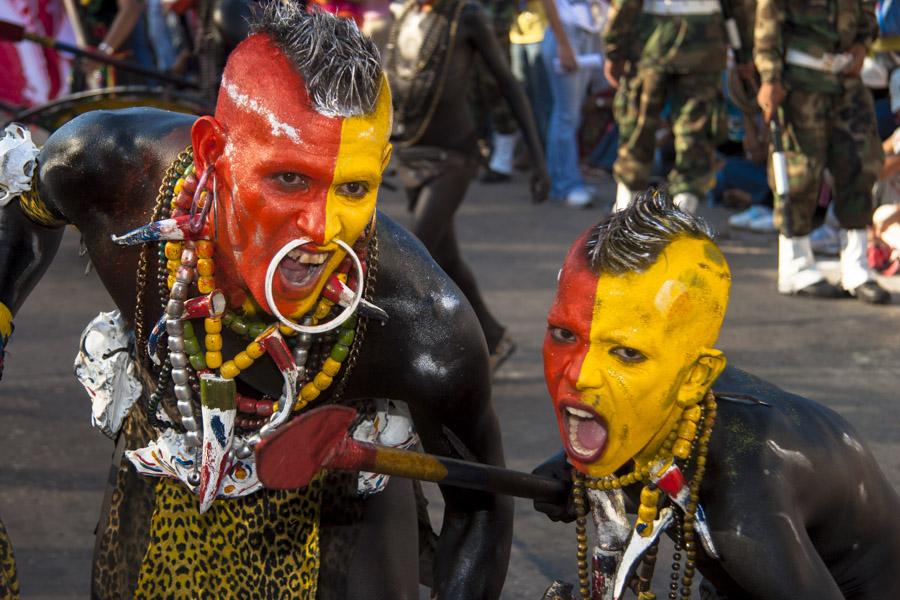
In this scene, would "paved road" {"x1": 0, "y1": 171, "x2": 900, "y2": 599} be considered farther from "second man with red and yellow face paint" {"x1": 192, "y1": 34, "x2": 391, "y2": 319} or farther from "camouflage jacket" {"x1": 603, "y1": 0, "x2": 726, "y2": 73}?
"second man with red and yellow face paint" {"x1": 192, "y1": 34, "x2": 391, "y2": 319}

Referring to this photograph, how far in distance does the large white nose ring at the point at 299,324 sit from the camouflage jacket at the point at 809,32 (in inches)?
183

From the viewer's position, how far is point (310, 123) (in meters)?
2.43

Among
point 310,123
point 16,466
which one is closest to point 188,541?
point 310,123

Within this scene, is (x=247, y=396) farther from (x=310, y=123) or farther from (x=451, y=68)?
(x=451, y=68)

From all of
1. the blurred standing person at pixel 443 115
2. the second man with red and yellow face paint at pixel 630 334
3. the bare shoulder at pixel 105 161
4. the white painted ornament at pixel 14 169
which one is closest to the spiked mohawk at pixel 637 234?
the second man with red and yellow face paint at pixel 630 334

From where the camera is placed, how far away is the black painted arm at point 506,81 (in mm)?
5605

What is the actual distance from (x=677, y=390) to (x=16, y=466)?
306cm

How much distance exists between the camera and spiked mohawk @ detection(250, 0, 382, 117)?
244cm

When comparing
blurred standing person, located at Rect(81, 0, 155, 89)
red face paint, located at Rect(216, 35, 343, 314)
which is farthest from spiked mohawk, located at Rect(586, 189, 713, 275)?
blurred standing person, located at Rect(81, 0, 155, 89)

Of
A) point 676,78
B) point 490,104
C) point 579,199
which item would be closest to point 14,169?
point 676,78

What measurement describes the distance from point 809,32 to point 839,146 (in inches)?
23.2

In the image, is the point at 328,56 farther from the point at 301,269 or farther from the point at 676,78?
the point at 676,78

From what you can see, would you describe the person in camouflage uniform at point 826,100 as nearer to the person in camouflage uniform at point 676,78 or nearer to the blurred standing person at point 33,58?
the person in camouflage uniform at point 676,78

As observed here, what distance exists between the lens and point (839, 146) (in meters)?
6.84
